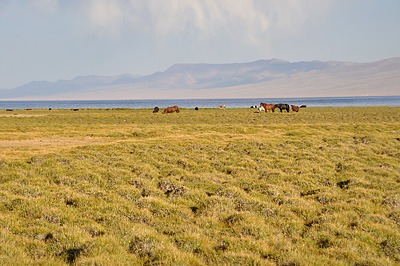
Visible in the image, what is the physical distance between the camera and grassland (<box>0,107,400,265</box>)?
8.44m

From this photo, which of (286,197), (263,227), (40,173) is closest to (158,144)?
(40,173)

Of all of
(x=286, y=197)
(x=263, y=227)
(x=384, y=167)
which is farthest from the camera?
(x=384, y=167)

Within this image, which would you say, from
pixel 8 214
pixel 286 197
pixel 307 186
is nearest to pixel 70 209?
pixel 8 214

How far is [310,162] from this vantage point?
2011 cm

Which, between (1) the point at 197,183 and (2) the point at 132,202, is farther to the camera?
(1) the point at 197,183

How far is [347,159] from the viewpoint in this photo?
70.5ft

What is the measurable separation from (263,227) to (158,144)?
16.5 m

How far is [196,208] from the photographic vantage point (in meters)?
12.1

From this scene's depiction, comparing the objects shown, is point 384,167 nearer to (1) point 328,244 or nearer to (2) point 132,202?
(1) point 328,244

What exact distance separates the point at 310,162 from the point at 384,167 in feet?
13.1

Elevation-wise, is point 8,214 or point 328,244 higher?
Answer: point 8,214

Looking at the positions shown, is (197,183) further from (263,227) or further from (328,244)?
(328,244)

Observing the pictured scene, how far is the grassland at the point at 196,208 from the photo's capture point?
8.44 meters

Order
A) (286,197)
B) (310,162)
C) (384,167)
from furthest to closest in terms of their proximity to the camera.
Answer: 1. (310,162)
2. (384,167)
3. (286,197)
